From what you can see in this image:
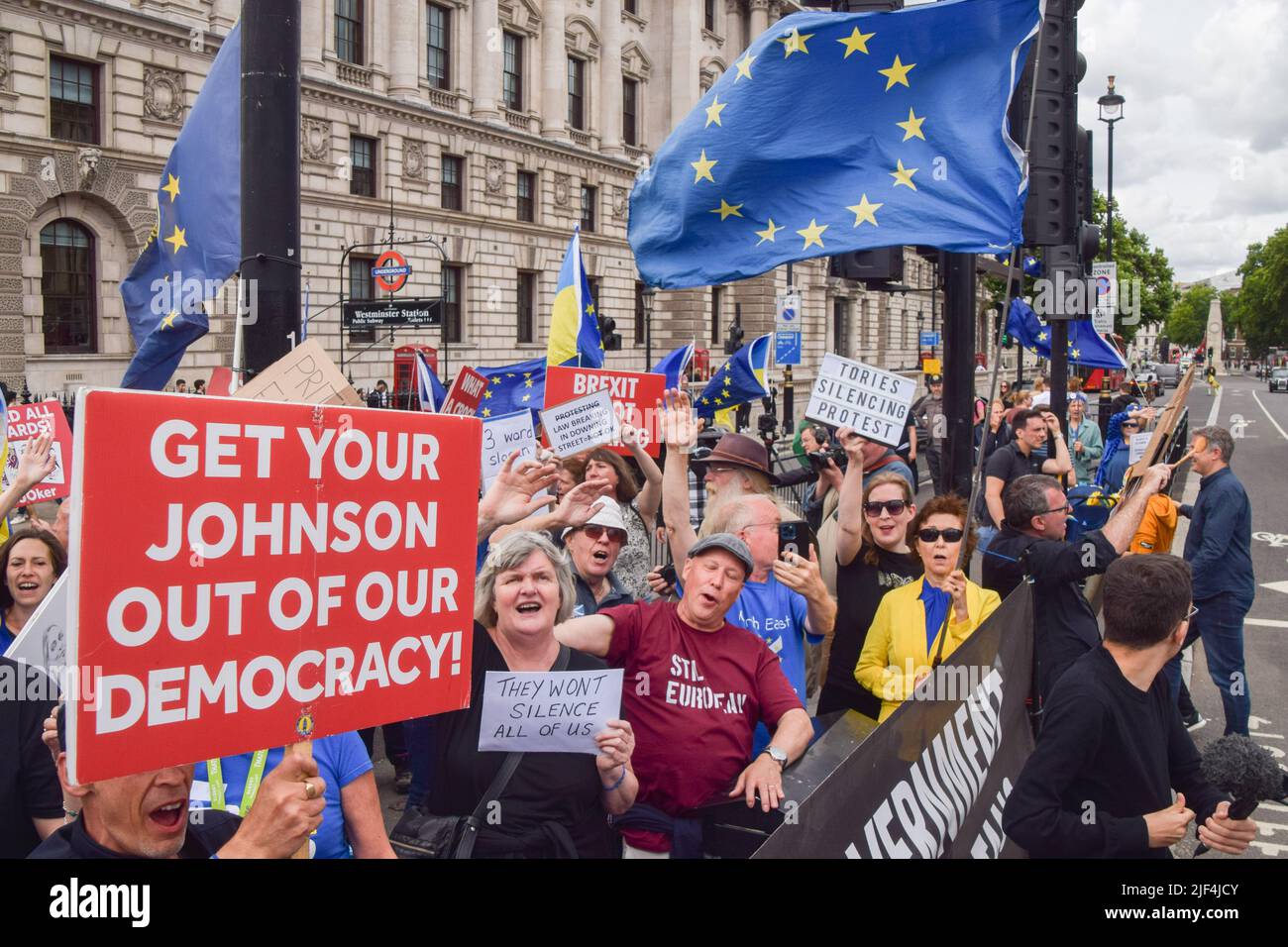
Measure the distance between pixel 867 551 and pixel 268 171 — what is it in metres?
2.81

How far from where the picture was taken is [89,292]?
2434 cm

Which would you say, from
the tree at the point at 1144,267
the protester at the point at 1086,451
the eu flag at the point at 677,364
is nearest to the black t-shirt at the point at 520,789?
the eu flag at the point at 677,364

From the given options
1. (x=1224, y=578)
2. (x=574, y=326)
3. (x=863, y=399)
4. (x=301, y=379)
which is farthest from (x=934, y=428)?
(x=301, y=379)

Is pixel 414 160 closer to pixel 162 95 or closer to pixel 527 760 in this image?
pixel 162 95

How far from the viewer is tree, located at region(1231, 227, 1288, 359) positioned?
323 feet

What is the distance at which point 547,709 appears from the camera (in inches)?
117

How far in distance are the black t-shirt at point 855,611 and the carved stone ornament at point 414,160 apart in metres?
30.6

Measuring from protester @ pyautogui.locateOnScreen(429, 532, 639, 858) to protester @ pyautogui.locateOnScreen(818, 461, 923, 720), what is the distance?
1437 mm

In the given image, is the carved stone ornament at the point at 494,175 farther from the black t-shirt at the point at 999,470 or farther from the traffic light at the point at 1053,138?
the traffic light at the point at 1053,138

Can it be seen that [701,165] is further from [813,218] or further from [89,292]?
[89,292]

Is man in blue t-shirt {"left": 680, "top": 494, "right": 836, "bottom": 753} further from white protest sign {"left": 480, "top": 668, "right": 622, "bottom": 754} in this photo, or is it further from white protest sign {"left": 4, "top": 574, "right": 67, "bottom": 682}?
white protest sign {"left": 4, "top": 574, "right": 67, "bottom": 682}

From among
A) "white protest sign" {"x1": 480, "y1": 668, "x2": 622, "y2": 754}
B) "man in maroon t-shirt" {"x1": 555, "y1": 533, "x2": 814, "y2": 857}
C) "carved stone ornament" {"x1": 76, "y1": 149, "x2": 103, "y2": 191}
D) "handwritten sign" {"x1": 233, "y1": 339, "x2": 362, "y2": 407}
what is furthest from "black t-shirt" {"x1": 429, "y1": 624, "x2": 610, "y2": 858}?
"carved stone ornament" {"x1": 76, "y1": 149, "x2": 103, "y2": 191}

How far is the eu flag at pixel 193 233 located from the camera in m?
4.86
